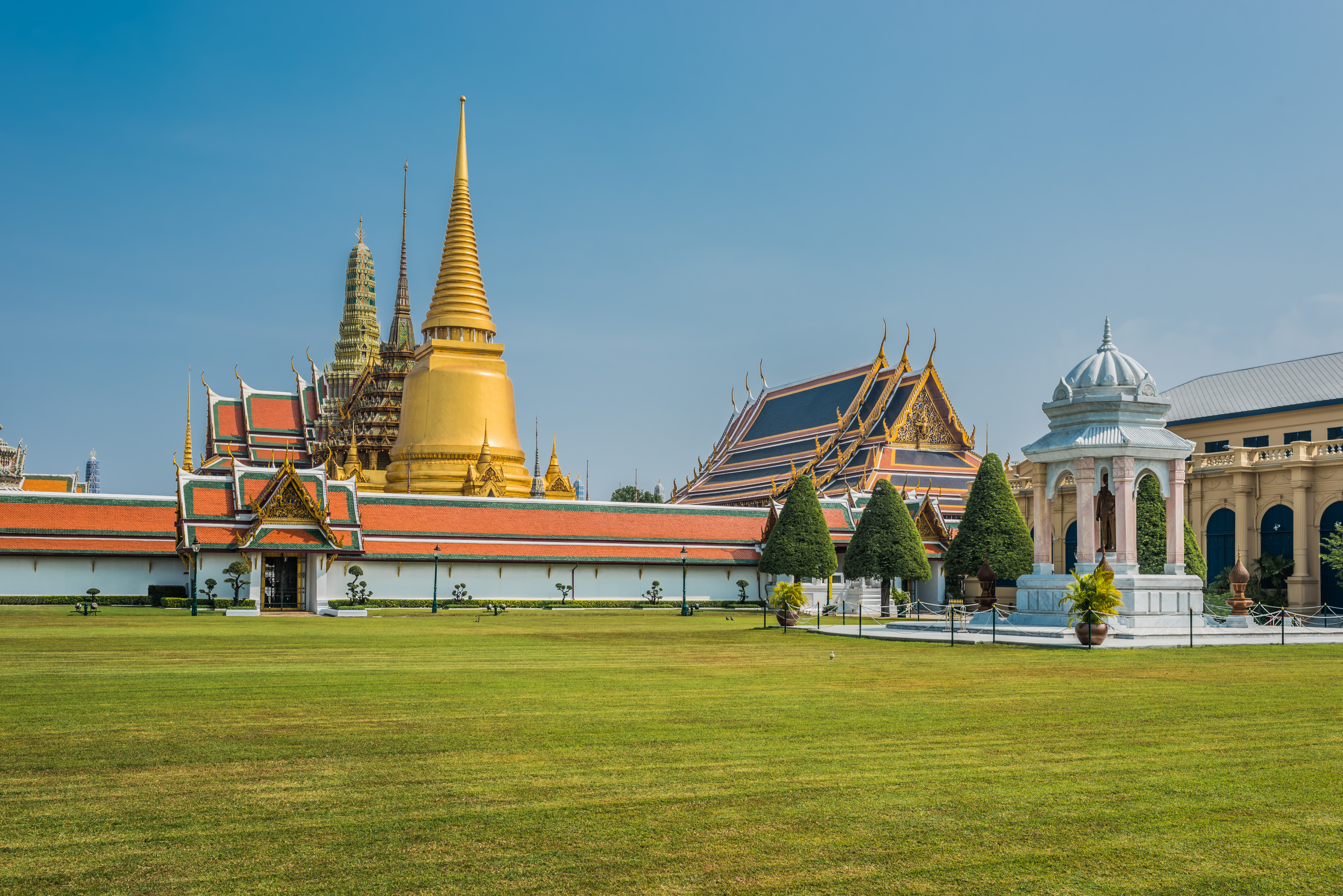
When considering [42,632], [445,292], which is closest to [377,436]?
[445,292]

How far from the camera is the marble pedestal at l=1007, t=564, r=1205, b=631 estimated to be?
1061 inches

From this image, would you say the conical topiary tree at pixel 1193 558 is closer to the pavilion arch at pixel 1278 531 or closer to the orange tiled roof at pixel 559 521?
the pavilion arch at pixel 1278 531

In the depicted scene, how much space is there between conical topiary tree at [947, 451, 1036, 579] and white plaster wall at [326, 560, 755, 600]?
1229cm

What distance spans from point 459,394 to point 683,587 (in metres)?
20.4

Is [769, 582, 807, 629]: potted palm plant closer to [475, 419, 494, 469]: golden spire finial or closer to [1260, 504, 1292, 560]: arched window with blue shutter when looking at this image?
[1260, 504, 1292, 560]: arched window with blue shutter

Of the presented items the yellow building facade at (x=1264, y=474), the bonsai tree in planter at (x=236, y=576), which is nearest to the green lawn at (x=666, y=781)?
the yellow building facade at (x=1264, y=474)

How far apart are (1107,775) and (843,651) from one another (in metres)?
13.6

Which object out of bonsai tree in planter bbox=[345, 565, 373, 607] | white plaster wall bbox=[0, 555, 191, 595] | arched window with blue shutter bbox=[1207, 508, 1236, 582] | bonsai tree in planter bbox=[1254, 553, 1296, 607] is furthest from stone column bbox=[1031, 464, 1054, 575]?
white plaster wall bbox=[0, 555, 191, 595]

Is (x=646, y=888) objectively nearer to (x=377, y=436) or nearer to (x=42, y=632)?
(x=42, y=632)

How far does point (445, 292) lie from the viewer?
63.3 metres

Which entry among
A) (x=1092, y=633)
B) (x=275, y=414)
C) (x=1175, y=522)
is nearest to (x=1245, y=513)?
(x=1175, y=522)

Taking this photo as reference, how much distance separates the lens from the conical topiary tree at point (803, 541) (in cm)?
4559

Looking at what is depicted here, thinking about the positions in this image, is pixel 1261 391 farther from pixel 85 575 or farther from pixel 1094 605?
pixel 85 575

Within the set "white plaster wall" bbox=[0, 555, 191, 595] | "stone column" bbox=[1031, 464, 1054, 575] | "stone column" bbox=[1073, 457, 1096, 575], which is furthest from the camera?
"white plaster wall" bbox=[0, 555, 191, 595]
